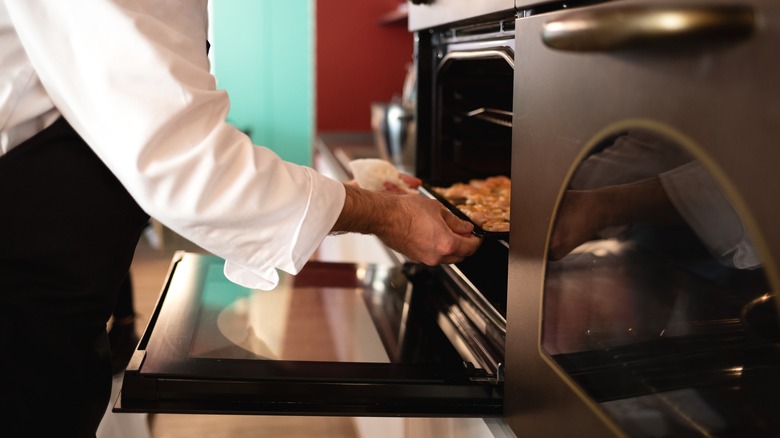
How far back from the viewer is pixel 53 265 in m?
0.84

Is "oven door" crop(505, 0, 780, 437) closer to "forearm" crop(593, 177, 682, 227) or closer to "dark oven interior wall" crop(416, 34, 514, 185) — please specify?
"forearm" crop(593, 177, 682, 227)

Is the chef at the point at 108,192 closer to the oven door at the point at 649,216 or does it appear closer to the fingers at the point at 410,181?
the oven door at the point at 649,216

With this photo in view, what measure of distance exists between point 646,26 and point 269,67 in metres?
5.47

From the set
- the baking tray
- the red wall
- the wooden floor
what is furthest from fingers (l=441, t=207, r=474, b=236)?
the red wall

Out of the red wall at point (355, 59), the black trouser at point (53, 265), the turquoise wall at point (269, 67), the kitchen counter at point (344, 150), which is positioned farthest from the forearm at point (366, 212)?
the turquoise wall at point (269, 67)

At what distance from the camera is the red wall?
4.18 metres

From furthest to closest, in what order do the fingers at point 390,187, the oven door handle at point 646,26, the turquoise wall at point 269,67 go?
the turquoise wall at point 269,67 < the fingers at point 390,187 < the oven door handle at point 646,26

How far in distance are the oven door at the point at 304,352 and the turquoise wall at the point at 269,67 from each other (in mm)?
4600

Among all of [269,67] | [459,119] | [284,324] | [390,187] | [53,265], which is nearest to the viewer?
[53,265]

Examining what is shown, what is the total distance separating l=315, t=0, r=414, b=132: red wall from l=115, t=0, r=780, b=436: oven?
3049mm

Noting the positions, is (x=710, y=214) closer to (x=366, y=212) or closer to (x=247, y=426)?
(x=366, y=212)

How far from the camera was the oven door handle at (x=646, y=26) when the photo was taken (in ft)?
1.40

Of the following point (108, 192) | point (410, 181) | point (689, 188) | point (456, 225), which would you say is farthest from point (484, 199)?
point (689, 188)

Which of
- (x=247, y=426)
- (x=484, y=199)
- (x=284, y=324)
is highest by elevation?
(x=484, y=199)
